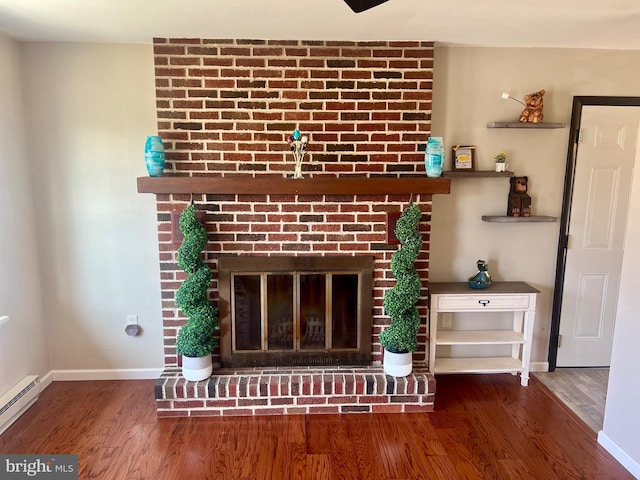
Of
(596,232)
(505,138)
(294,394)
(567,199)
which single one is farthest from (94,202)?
(596,232)

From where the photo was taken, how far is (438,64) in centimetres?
286

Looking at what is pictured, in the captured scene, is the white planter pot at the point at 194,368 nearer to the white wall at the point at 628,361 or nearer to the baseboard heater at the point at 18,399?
the baseboard heater at the point at 18,399

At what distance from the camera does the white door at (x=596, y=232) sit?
2.98m

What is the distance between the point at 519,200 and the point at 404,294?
1.13 metres

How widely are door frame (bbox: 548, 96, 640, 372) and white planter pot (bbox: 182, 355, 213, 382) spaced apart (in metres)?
2.54

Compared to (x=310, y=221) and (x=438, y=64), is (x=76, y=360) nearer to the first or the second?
(x=310, y=221)

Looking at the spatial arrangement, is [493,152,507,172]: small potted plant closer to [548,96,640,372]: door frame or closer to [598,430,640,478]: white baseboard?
[548,96,640,372]: door frame

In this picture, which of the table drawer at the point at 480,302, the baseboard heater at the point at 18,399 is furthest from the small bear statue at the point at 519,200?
the baseboard heater at the point at 18,399

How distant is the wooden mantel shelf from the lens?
259cm

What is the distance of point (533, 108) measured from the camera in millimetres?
2830

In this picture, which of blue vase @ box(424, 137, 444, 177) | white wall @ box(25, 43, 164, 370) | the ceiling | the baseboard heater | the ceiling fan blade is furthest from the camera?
white wall @ box(25, 43, 164, 370)

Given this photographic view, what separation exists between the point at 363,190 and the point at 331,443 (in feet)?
4.92

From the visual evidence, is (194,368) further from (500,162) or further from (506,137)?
(506,137)

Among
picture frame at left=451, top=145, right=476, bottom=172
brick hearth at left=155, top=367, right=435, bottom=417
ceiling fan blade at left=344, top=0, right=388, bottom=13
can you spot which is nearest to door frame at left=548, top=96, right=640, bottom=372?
picture frame at left=451, top=145, right=476, bottom=172
